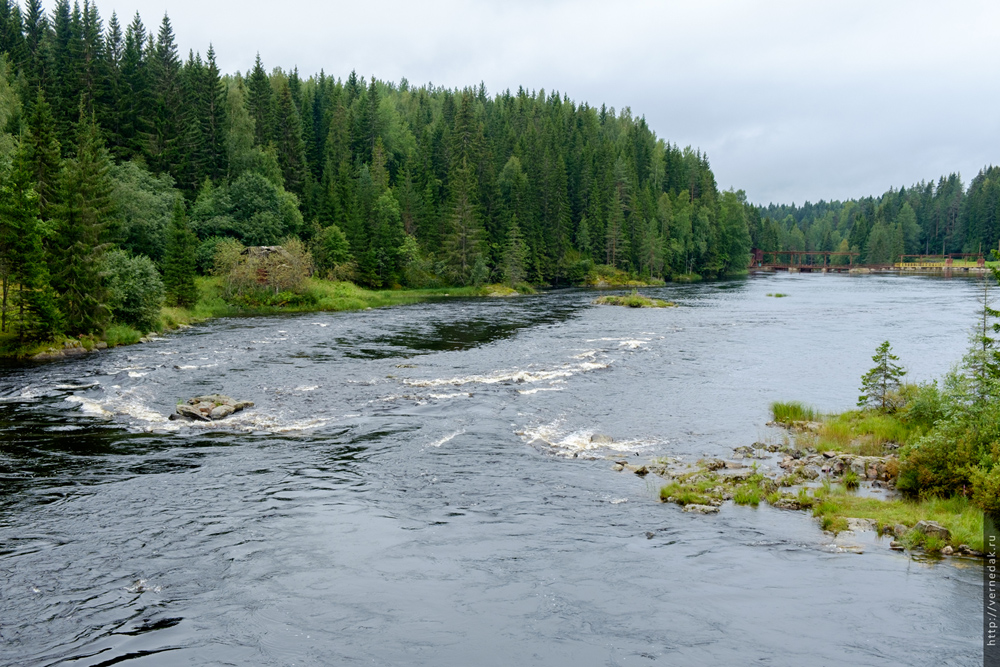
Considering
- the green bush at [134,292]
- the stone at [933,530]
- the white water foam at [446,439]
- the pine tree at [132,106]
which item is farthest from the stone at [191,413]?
the pine tree at [132,106]

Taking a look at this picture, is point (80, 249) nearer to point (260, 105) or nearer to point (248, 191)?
point (248, 191)

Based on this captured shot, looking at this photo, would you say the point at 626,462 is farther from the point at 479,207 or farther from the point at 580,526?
the point at 479,207

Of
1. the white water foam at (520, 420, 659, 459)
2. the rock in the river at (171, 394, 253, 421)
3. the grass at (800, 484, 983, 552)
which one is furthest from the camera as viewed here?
the rock in the river at (171, 394, 253, 421)

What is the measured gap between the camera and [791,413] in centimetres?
2959

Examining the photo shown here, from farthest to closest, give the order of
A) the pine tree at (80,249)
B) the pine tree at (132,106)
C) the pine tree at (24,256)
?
1. the pine tree at (132,106)
2. the pine tree at (80,249)
3. the pine tree at (24,256)

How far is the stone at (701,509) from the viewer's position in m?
18.8

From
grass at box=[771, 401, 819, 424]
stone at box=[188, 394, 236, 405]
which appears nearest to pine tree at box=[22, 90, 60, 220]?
stone at box=[188, 394, 236, 405]

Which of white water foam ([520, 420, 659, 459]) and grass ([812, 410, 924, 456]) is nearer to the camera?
grass ([812, 410, 924, 456])

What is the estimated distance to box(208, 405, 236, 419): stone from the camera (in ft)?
92.4

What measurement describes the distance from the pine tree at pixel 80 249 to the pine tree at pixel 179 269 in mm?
18365

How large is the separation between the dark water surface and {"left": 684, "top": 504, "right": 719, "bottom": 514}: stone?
0.50 m

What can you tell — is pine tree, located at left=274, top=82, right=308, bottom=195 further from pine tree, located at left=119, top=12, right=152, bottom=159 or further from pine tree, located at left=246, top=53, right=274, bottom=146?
pine tree, located at left=119, top=12, right=152, bottom=159

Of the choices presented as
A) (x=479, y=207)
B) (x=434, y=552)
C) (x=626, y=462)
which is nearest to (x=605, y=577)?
(x=434, y=552)

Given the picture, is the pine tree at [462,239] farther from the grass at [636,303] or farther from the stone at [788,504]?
the stone at [788,504]
